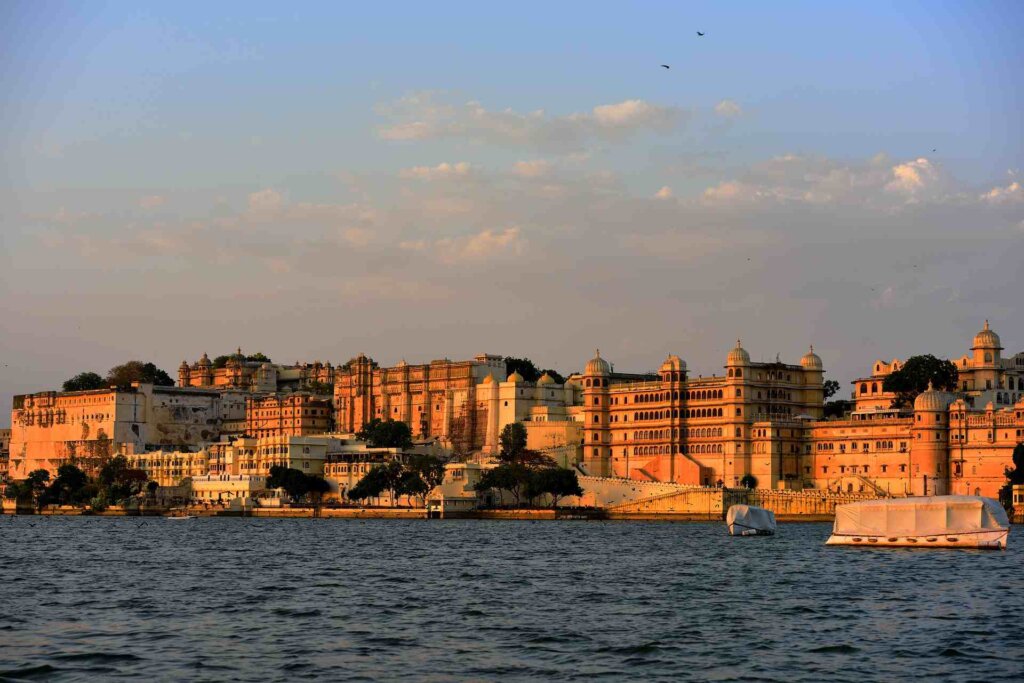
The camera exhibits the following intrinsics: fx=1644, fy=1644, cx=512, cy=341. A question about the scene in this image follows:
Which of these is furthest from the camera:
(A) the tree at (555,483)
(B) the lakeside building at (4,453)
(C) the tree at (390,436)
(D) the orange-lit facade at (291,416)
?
(B) the lakeside building at (4,453)

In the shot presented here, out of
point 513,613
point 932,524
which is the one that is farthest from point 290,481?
point 513,613

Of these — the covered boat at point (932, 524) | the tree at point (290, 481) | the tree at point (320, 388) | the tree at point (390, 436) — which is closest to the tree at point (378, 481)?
the tree at point (290, 481)

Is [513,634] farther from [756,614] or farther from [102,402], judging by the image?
[102,402]

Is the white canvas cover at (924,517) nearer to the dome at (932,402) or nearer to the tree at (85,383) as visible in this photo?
the dome at (932,402)

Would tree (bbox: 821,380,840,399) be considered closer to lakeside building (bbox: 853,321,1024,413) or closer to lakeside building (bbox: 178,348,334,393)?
lakeside building (bbox: 853,321,1024,413)

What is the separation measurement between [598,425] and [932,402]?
91.7 ft

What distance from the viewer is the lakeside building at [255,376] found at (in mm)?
184500

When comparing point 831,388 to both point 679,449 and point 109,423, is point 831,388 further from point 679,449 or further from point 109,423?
point 109,423

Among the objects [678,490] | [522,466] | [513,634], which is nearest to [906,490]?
[678,490]

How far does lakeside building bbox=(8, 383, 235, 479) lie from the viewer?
159 metres

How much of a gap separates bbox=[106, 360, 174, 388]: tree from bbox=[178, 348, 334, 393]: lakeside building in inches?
92.6

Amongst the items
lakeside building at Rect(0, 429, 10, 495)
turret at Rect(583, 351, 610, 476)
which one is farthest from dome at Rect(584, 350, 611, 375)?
lakeside building at Rect(0, 429, 10, 495)

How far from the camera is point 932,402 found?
106 metres

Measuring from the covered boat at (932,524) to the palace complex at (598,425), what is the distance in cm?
4076
